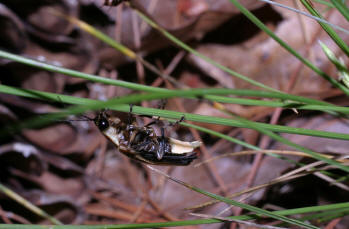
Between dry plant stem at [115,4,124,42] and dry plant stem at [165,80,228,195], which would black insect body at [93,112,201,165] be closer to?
dry plant stem at [165,80,228,195]

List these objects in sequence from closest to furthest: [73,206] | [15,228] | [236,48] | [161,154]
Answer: [15,228]
[161,154]
[73,206]
[236,48]

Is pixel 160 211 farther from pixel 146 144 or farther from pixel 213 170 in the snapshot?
pixel 146 144

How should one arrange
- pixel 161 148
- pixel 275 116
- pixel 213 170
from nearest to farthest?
pixel 161 148
pixel 275 116
pixel 213 170

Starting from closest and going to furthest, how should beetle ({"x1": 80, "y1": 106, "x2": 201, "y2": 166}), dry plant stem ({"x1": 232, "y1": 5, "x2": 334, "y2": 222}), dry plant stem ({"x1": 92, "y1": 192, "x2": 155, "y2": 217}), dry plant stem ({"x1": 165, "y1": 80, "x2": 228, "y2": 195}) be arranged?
beetle ({"x1": 80, "y1": 106, "x2": 201, "y2": 166}), dry plant stem ({"x1": 232, "y1": 5, "x2": 334, "y2": 222}), dry plant stem ({"x1": 165, "y1": 80, "x2": 228, "y2": 195}), dry plant stem ({"x1": 92, "y1": 192, "x2": 155, "y2": 217})

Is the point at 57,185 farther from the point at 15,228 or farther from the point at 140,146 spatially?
the point at 15,228

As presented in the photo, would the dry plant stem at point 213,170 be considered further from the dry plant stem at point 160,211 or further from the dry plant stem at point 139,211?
the dry plant stem at point 139,211

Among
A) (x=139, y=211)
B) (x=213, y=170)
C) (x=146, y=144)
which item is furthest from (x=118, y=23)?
(x=139, y=211)

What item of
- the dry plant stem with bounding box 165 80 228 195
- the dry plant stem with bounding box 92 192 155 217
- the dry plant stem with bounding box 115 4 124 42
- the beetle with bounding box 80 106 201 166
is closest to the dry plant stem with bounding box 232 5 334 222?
the dry plant stem with bounding box 165 80 228 195

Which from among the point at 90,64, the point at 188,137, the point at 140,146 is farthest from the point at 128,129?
the point at 90,64
